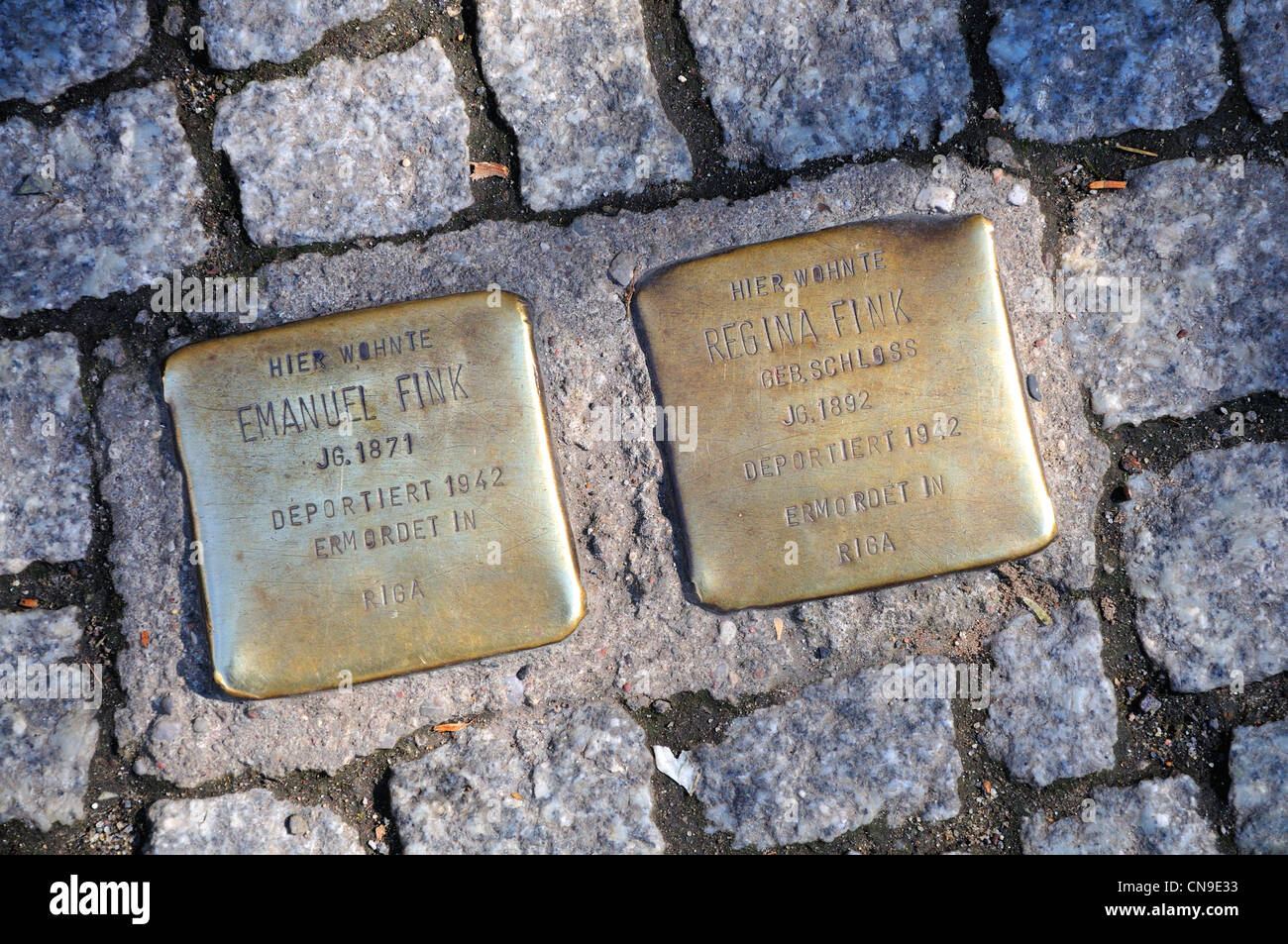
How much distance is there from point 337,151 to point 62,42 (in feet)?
2.01

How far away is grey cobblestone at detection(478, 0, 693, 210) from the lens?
187 cm

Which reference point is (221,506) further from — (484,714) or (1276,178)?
(1276,178)

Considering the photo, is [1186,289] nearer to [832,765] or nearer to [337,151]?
[832,765]

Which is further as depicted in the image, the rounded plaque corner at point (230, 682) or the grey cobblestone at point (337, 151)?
the grey cobblestone at point (337, 151)

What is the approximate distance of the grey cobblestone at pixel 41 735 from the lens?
180 centimetres

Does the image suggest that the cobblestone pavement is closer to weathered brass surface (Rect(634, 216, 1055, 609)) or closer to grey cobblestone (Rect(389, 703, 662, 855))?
grey cobblestone (Rect(389, 703, 662, 855))

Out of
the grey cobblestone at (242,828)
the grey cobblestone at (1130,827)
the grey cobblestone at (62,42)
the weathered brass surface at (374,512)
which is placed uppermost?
the grey cobblestone at (62,42)

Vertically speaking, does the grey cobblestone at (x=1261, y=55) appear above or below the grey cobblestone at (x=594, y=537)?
above

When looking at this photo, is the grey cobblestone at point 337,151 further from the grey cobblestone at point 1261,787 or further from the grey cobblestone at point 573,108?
the grey cobblestone at point 1261,787

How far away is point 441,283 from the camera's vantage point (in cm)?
184

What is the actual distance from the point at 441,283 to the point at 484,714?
0.91m

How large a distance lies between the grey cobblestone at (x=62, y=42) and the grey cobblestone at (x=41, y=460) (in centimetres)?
55

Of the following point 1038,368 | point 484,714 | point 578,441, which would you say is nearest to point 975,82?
point 1038,368

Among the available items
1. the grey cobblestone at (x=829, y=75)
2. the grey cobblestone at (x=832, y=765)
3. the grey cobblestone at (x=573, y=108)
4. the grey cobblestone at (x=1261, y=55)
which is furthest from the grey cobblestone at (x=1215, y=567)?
the grey cobblestone at (x=573, y=108)
